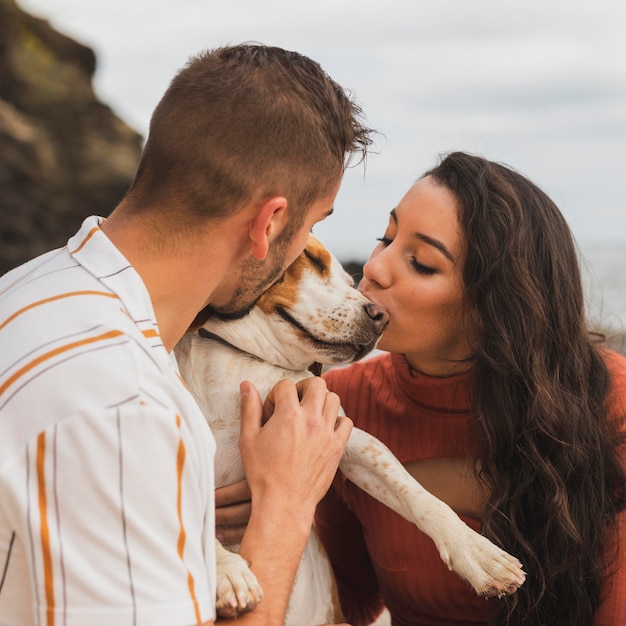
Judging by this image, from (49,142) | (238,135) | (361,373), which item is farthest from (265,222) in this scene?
(49,142)

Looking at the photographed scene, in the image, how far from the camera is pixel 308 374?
276cm

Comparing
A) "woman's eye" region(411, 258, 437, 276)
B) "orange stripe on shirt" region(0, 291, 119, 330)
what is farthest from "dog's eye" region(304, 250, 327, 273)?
"orange stripe on shirt" region(0, 291, 119, 330)

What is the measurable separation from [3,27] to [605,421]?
10.1 meters

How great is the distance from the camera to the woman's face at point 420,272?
8.61ft

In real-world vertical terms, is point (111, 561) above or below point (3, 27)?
below

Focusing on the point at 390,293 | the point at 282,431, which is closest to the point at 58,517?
Answer: the point at 282,431

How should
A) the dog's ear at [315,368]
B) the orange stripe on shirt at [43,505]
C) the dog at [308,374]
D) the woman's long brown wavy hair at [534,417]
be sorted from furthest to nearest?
the dog's ear at [315,368]
the woman's long brown wavy hair at [534,417]
the dog at [308,374]
the orange stripe on shirt at [43,505]

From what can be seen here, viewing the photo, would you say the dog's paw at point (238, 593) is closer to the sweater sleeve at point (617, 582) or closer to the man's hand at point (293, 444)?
the man's hand at point (293, 444)

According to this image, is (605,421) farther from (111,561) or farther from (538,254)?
(111,561)

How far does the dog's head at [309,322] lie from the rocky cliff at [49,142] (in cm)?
842

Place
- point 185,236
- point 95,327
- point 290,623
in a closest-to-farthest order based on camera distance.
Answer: point 95,327, point 185,236, point 290,623

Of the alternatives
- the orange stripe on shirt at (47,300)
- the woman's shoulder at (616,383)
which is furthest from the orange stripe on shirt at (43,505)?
the woman's shoulder at (616,383)

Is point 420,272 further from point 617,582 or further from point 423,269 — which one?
point 617,582

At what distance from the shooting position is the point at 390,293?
2643 millimetres
